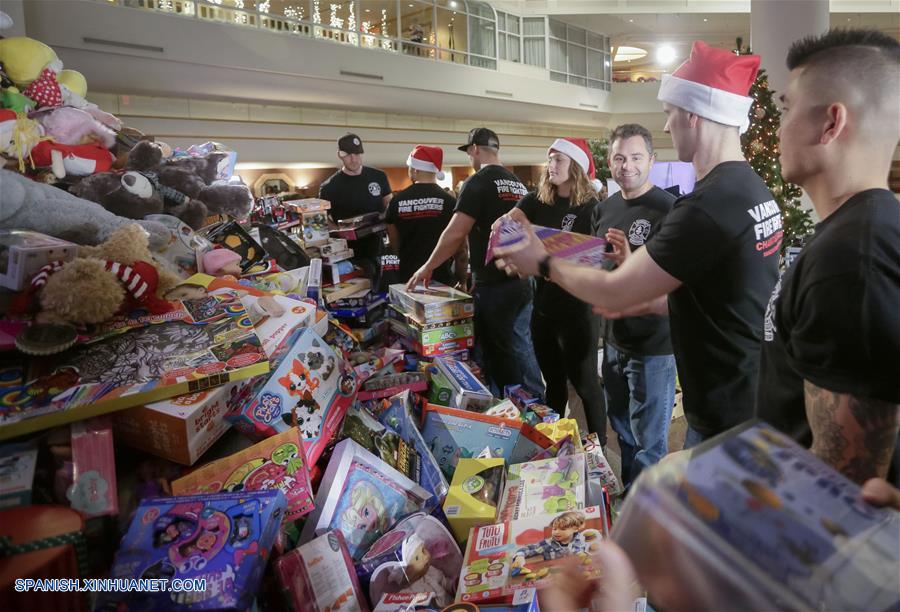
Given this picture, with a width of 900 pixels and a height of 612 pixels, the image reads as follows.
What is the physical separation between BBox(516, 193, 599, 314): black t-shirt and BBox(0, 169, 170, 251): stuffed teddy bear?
196cm

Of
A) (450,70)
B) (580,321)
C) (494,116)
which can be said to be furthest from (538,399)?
(494,116)

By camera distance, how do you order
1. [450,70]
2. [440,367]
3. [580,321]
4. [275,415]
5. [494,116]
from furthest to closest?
1. [494,116]
2. [450,70]
3. [580,321]
4. [440,367]
5. [275,415]

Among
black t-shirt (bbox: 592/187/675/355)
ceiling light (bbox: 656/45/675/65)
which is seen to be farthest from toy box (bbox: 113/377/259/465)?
ceiling light (bbox: 656/45/675/65)

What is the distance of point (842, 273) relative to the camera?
0.92 m

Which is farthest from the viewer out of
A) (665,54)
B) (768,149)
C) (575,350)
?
(665,54)

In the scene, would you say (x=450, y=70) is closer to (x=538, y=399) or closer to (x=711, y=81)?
(x=538, y=399)

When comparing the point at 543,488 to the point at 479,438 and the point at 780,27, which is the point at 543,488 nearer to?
the point at 479,438

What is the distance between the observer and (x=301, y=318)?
1.85 meters

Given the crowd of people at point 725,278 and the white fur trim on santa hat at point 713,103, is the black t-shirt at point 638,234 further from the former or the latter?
the white fur trim on santa hat at point 713,103

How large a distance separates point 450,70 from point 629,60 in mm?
11356

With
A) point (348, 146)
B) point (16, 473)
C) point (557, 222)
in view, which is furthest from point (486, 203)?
point (16, 473)

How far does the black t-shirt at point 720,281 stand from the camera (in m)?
1.46

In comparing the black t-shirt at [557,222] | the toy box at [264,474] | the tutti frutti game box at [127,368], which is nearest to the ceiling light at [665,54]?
the black t-shirt at [557,222]

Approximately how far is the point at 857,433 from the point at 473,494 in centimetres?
96
